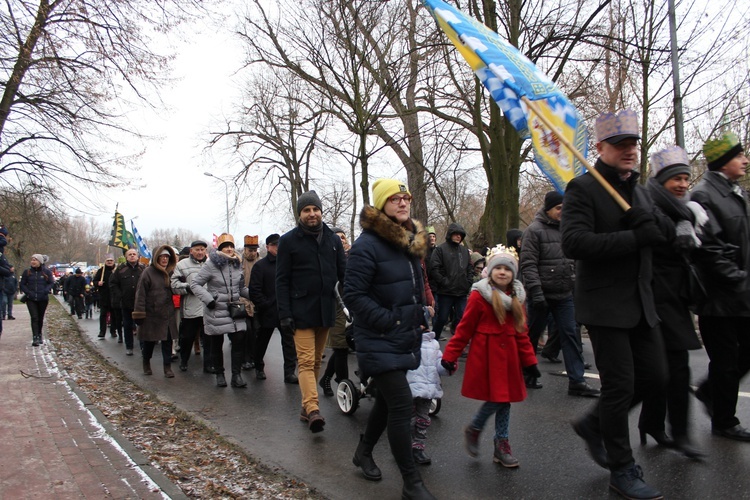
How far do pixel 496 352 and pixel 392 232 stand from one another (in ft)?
3.96

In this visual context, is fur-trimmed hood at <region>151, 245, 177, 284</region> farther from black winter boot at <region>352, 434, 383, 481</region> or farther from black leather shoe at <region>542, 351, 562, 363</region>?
black winter boot at <region>352, 434, 383, 481</region>

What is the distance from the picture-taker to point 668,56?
12930 mm

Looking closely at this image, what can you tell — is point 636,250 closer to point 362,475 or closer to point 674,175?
point 674,175

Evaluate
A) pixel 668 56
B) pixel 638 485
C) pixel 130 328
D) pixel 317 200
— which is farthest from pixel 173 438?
pixel 668 56

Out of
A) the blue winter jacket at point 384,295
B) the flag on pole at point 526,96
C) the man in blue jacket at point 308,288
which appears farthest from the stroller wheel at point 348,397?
the flag on pole at point 526,96

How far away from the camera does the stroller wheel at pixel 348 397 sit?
5.90m

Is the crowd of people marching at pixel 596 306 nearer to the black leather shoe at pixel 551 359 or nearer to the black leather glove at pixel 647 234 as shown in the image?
the black leather glove at pixel 647 234

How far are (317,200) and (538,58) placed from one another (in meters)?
9.52

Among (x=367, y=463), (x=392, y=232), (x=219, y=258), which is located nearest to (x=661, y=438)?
(x=367, y=463)

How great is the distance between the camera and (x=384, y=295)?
3.90 meters

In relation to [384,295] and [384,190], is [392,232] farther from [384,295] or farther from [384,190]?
[384,295]

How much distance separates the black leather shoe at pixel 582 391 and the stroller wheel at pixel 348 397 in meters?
2.27

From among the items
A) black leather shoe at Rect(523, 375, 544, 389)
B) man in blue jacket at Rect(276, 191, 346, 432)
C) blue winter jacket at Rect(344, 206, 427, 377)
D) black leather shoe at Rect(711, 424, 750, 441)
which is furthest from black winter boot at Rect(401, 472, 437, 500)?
black leather shoe at Rect(523, 375, 544, 389)

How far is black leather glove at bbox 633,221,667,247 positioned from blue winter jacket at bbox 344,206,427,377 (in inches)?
51.7
